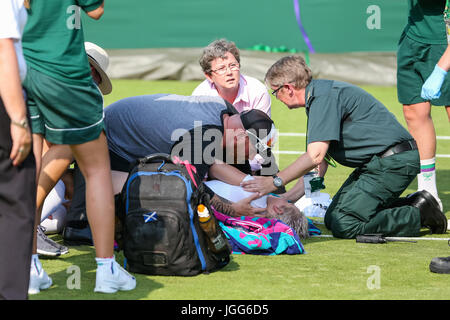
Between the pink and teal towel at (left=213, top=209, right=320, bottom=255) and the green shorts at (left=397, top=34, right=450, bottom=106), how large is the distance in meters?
1.88

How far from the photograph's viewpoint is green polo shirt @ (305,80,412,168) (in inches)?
200

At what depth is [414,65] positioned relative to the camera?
19.9 feet

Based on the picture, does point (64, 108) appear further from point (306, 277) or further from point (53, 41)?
point (306, 277)

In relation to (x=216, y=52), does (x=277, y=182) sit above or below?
below

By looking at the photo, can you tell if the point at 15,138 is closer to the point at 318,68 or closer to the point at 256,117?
the point at 256,117

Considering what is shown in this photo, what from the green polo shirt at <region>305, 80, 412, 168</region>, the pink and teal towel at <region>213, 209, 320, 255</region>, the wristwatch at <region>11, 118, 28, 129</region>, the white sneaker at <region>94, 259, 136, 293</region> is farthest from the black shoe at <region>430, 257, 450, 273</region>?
the wristwatch at <region>11, 118, 28, 129</region>

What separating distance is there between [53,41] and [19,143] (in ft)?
2.49

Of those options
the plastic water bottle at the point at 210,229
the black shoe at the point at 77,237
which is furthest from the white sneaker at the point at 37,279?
the black shoe at the point at 77,237

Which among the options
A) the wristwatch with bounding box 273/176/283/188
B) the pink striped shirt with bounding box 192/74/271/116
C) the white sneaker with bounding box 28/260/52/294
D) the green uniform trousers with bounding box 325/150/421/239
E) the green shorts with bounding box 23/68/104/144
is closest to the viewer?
the green shorts with bounding box 23/68/104/144

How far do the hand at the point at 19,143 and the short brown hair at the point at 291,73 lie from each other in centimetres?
257

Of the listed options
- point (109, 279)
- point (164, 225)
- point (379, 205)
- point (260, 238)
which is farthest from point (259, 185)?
point (109, 279)

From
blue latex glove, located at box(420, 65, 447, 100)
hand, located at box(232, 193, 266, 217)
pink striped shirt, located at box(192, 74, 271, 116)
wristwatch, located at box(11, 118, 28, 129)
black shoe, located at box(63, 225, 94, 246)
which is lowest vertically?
black shoe, located at box(63, 225, 94, 246)

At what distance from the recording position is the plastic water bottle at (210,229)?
411 cm

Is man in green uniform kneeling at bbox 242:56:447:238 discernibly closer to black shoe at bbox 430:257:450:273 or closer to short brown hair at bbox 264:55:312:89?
short brown hair at bbox 264:55:312:89
